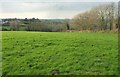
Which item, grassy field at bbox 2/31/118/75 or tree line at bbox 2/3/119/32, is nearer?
grassy field at bbox 2/31/118/75

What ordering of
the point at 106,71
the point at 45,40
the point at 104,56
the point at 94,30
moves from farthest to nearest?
1. the point at 45,40
2. the point at 94,30
3. the point at 104,56
4. the point at 106,71

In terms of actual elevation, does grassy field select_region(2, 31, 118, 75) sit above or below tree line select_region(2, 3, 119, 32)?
below

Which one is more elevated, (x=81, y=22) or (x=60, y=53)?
(x=81, y=22)

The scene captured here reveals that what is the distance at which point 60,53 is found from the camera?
4.46 meters

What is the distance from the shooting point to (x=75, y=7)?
432 centimetres

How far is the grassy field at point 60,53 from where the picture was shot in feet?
12.6

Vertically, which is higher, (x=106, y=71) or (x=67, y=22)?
(x=67, y=22)

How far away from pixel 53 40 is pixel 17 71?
4.81ft

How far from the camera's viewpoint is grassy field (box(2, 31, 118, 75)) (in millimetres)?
3850

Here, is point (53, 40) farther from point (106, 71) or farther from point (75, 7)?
point (106, 71)

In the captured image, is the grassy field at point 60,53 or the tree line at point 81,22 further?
the tree line at point 81,22

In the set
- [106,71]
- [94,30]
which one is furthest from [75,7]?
[106,71]

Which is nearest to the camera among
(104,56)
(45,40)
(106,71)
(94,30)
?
(106,71)

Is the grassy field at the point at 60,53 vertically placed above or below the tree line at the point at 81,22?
below
